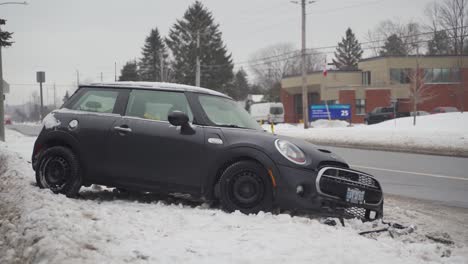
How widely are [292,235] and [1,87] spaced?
66.3 ft

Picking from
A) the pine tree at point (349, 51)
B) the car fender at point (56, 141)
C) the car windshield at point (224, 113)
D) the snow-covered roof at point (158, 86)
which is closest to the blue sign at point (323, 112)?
the car windshield at point (224, 113)

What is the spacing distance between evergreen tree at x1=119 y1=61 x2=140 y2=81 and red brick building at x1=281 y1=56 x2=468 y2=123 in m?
30.3

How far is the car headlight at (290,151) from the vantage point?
18.3ft

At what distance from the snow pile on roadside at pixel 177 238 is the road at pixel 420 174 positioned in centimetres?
402

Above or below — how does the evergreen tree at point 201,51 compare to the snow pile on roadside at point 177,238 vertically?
above

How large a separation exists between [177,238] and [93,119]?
103 inches

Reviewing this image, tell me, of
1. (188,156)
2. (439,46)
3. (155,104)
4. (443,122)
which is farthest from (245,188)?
(439,46)

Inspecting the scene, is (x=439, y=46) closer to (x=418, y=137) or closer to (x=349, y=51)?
(x=349, y=51)

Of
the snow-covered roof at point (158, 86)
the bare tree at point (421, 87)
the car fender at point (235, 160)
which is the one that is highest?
the bare tree at point (421, 87)

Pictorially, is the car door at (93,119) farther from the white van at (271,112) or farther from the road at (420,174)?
the white van at (271,112)

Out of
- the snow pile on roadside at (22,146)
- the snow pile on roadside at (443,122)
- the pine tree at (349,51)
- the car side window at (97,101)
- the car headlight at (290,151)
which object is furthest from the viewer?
the pine tree at (349,51)

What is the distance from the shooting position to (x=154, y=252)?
160 inches

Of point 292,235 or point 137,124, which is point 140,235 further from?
point 137,124

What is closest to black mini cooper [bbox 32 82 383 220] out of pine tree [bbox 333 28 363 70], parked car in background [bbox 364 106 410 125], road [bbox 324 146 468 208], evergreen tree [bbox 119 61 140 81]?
road [bbox 324 146 468 208]
